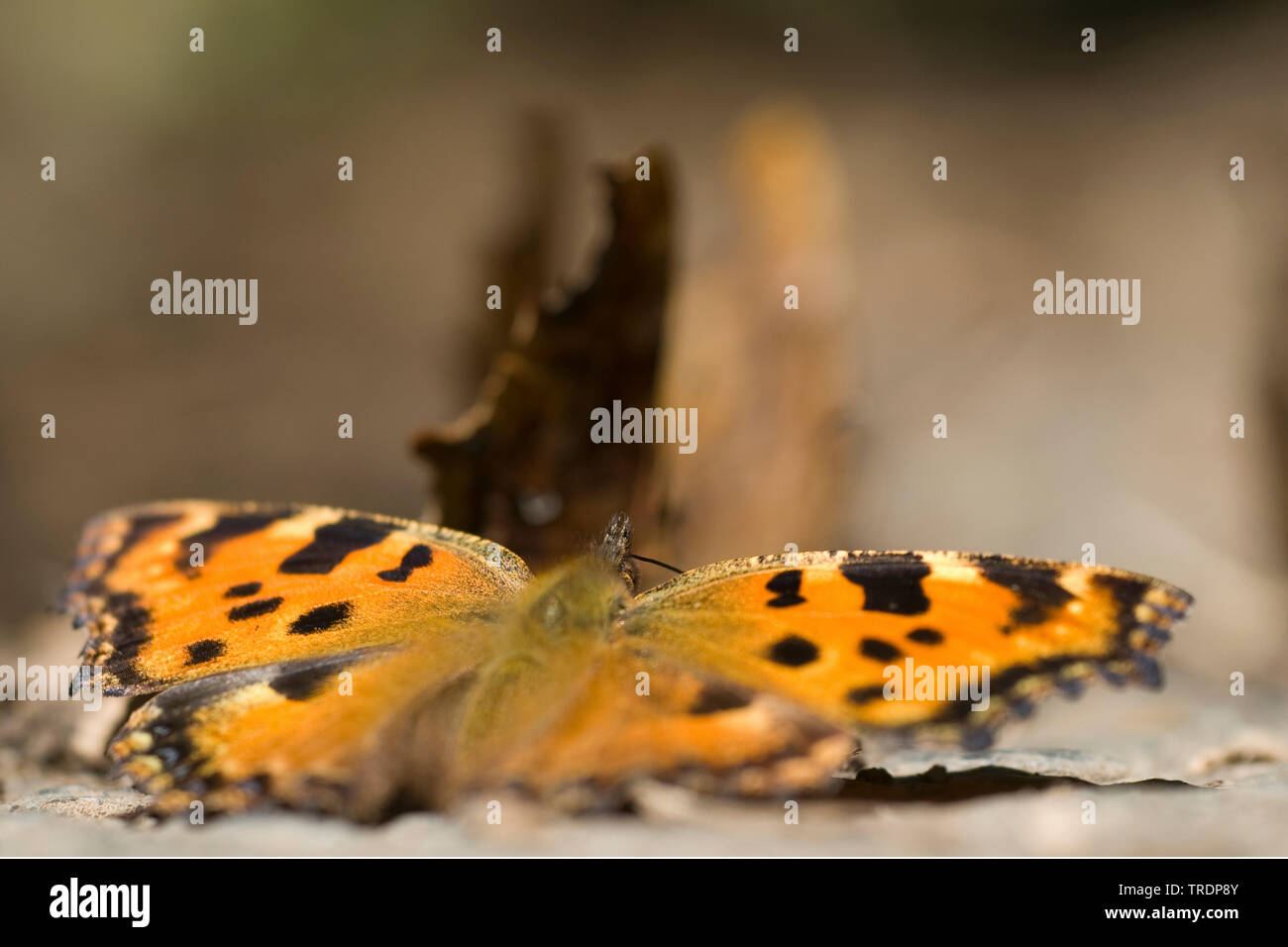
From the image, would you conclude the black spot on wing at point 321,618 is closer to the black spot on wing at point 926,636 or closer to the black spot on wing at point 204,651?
the black spot on wing at point 204,651

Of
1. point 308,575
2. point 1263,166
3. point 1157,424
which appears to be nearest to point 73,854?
point 308,575

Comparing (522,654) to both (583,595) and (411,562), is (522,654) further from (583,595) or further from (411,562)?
(411,562)

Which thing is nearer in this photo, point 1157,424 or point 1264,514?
point 1264,514

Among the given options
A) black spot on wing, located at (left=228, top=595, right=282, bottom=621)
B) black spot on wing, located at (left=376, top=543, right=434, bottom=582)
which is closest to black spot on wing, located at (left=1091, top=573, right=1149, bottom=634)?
black spot on wing, located at (left=376, top=543, right=434, bottom=582)

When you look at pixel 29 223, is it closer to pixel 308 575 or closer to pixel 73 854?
pixel 308 575

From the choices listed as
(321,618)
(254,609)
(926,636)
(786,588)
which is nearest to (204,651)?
(254,609)

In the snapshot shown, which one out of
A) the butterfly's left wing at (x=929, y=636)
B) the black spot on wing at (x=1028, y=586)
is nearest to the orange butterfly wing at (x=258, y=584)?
the butterfly's left wing at (x=929, y=636)

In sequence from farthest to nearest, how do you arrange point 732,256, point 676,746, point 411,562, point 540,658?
1. point 732,256
2. point 411,562
3. point 540,658
4. point 676,746
